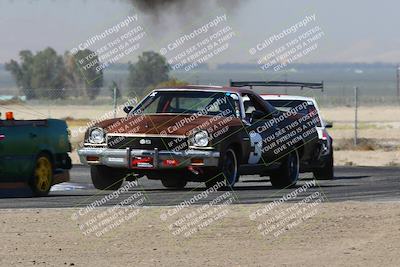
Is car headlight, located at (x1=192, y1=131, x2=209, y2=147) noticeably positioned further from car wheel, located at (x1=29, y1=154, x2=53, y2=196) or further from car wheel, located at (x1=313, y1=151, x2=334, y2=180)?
car wheel, located at (x1=313, y1=151, x2=334, y2=180)

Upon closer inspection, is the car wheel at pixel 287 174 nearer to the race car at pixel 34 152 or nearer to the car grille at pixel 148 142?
the car grille at pixel 148 142

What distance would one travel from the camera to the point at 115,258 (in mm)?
11805

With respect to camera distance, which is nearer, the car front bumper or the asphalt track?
the asphalt track

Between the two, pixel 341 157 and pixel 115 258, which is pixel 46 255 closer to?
pixel 115 258

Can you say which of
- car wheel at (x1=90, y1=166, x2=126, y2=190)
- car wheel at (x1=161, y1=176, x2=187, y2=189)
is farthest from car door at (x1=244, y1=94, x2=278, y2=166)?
car wheel at (x1=90, y1=166, x2=126, y2=190)

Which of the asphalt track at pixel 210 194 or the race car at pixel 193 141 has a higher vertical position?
the race car at pixel 193 141

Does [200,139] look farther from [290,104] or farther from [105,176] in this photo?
[290,104]

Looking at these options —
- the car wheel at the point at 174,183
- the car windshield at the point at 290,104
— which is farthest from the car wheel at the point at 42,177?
the car windshield at the point at 290,104

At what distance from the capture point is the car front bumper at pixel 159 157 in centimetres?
1852

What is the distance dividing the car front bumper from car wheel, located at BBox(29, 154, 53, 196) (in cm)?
90

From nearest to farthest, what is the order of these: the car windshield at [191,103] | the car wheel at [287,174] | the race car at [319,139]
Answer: the car windshield at [191,103] < the car wheel at [287,174] < the race car at [319,139]

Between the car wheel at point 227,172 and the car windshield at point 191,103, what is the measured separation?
0.80m

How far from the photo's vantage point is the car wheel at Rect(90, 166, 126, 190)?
19.4 m

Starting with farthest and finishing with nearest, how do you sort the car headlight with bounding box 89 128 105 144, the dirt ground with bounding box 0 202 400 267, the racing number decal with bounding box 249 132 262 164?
1. the racing number decal with bounding box 249 132 262 164
2. the car headlight with bounding box 89 128 105 144
3. the dirt ground with bounding box 0 202 400 267
